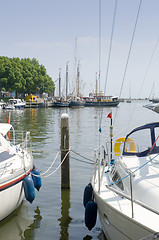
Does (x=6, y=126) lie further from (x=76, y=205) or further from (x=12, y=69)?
(x=12, y=69)

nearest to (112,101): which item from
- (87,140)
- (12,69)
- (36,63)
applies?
(36,63)

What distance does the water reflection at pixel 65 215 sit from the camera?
924 cm

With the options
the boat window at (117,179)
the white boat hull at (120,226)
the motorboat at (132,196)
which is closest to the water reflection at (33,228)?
the motorboat at (132,196)

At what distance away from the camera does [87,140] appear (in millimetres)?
27281

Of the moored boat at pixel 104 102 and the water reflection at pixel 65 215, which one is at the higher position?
the moored boat at pixel 104 102

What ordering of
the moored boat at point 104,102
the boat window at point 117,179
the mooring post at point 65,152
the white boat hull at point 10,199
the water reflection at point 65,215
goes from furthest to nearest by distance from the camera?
the moored boat at point 104,102 < the mooring post at point 65,152 < the water reflection at point 65,215 < the white boat hull at point 10,199 < the boat window at point 117,179

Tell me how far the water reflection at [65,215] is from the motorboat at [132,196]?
35.4 inches

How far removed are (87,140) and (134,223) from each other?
70.1 ft

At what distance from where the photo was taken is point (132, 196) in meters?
6.25

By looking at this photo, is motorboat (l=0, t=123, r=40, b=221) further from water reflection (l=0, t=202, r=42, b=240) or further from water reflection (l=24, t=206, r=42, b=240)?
water reflection (l=24, t=206, r=42, b=240)

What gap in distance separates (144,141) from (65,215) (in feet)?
11.5

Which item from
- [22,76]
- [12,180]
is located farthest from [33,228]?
[22,76]

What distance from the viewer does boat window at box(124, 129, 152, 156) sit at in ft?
30.5

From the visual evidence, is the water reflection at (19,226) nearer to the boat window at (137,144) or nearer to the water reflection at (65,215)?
the water reflection at (65,215)
